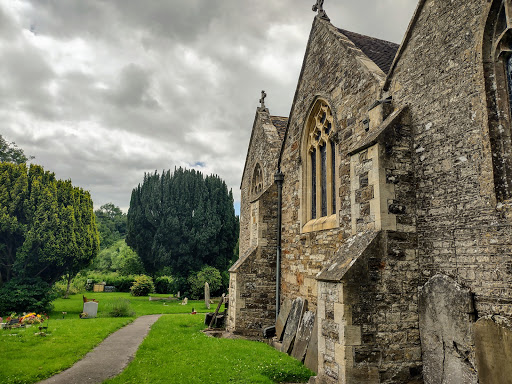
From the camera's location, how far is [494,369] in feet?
13.0

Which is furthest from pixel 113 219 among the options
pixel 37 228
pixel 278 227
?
pixel 278 227

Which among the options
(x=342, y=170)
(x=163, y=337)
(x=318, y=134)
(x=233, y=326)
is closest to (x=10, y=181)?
(x=163, y=337)

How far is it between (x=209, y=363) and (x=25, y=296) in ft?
38.4

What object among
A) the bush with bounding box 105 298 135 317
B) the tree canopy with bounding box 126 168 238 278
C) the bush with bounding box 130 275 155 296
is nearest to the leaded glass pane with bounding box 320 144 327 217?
the bush with bounding box 105 298 135 317

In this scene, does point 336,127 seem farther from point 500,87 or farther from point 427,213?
point 500,87

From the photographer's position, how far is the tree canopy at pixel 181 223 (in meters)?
26.1

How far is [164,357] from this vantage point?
791 cm

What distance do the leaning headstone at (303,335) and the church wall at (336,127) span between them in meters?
0.29

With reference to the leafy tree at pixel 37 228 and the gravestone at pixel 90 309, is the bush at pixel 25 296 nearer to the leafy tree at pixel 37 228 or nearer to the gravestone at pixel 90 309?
the leafy tree at pixel 37 228

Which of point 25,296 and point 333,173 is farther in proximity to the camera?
point 25,296

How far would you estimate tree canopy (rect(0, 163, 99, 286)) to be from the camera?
1565 cm

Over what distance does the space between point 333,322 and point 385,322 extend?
2.45ft

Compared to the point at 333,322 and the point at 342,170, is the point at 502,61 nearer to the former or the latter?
the point at 342,170

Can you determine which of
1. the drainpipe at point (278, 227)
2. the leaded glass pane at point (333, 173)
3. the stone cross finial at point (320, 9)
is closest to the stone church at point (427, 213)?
the leaded glass pane at point (333, 173)
